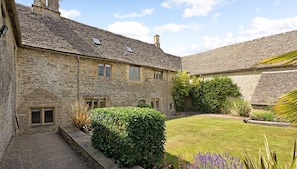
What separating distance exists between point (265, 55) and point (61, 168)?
18.4m

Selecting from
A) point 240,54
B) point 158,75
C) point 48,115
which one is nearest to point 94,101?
point 48,115

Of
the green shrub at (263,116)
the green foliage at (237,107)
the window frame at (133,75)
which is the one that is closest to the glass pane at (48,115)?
the window frame at (133,75)

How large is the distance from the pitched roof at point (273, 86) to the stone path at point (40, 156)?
561 inches

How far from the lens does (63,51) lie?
9742mm

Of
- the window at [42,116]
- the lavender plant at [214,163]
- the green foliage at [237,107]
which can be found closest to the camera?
the lavender plant at [214,163]

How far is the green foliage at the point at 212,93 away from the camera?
16.5 meters

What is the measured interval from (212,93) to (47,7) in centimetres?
1680

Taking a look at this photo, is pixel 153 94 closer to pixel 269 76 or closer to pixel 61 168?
pixel 269 76

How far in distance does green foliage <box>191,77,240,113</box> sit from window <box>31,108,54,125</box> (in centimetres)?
1455

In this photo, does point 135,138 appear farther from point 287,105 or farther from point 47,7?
point 47,7

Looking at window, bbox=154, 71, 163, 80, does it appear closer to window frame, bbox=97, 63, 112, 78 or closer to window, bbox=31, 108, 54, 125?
window frame, bbox=97, 63, 112, 78

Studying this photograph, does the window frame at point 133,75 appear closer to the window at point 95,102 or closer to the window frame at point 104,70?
the window frame at point 104,70

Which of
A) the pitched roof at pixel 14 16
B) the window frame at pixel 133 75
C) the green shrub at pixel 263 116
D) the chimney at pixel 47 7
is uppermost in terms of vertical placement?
the chimney at pixel 47 7

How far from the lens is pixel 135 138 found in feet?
13.1
